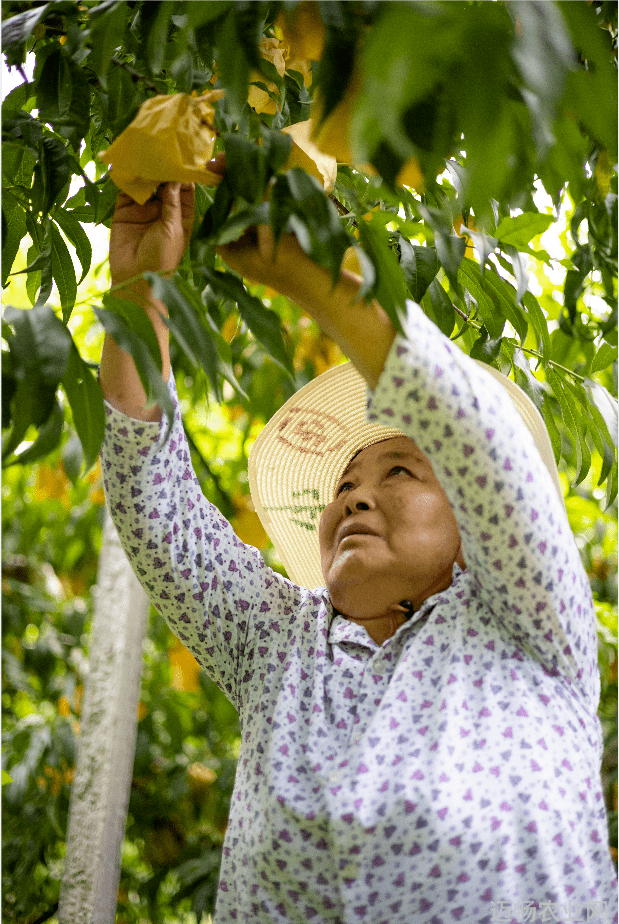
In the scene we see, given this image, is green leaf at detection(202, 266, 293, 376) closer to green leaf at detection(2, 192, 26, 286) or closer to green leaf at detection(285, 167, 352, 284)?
green leaf at detection(285, 167, 352, 284)

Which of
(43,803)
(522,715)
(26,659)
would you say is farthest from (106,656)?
(522,715)

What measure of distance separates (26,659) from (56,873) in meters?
0.77

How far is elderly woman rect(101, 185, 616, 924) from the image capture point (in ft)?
2.41

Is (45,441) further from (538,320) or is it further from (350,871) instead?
(538,320)

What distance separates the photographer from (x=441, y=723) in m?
0.78

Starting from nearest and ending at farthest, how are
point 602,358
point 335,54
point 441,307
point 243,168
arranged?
point 335,54
point 243,168
point 441,307
point 602,358

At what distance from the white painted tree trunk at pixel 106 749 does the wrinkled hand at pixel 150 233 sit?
1132 mm

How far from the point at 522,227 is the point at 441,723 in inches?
24.2

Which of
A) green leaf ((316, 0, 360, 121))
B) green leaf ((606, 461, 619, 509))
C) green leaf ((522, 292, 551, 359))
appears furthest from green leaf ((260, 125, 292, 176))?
green leaf ((606, 461, 619, 509))

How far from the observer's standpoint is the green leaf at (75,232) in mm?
990

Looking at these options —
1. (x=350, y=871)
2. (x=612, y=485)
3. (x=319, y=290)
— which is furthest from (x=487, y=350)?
(x=350, y=871)

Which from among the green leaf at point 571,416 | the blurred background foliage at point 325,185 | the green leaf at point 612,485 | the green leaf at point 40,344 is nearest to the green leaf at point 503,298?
the blurred background foliage at point 325,185

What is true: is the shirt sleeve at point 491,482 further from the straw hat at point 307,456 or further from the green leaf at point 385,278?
the straw hat at point 307,456

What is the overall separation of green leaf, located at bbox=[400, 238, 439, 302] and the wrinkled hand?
0.24m
